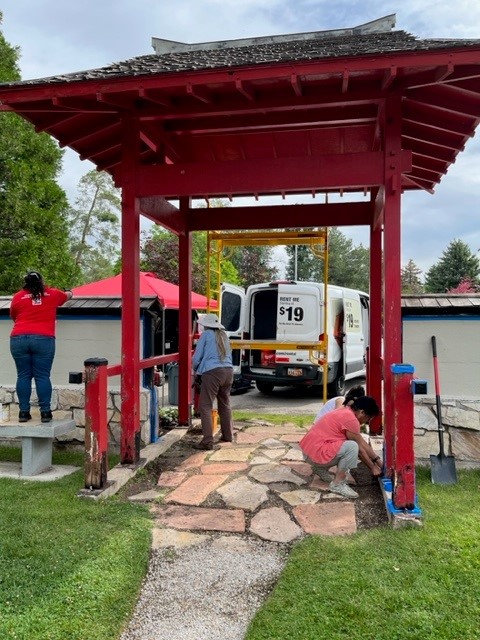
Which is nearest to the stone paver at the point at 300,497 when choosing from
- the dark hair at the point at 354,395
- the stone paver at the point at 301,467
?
the stone paver at the point at 301,467

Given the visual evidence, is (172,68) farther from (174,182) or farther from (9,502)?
(9,502)

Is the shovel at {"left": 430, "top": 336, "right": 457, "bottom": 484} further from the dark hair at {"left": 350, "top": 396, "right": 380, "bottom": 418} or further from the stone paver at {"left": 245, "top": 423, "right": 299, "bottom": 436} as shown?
the stone paver at {"left": 245, "top": 423, "right": 299, "bottom": 436}

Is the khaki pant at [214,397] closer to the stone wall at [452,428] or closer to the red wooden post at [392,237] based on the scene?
the stone wall at [452,428]

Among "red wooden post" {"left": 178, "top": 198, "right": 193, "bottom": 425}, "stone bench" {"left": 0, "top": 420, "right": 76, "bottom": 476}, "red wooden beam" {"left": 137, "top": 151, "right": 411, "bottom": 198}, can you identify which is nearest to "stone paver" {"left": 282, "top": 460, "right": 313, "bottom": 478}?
"red wooden post" {"left": 178, "top": 198, "right": 193, "bottom": 425}

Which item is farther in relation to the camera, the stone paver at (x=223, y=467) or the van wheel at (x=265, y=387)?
the van wheel at (x=265, y=387)

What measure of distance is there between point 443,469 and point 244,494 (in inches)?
74.6

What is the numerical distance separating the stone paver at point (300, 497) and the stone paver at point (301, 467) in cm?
44

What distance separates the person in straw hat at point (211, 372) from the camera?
6.30m

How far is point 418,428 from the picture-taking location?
18.0ft

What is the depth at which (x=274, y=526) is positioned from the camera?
4066mm

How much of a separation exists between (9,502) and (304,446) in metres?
2.63

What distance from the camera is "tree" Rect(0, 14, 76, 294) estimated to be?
1378 cm

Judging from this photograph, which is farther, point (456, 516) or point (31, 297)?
point (31, 297)

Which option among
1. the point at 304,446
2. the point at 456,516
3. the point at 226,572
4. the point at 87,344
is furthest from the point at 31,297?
the point at 456,516
